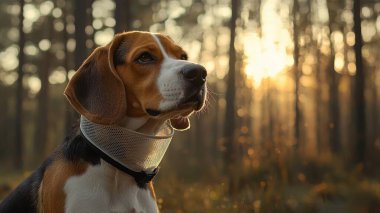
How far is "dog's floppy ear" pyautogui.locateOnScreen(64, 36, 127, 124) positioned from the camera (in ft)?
11.3

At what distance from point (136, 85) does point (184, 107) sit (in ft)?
1.21

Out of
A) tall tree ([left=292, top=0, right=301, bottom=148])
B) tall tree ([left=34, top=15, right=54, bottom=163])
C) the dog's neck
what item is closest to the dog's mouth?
the dog's neck

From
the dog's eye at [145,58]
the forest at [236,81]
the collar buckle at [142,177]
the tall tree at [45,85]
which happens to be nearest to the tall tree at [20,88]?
the forest at [236,81]

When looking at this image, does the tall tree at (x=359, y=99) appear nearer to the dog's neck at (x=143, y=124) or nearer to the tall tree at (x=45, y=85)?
the dog's neck at (x=143, y=124)

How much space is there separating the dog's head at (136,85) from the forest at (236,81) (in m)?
3.03

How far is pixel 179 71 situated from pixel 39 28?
23332 millimetres

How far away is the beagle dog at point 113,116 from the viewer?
3.28 meters

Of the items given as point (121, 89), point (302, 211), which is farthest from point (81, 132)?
point (302, 211)

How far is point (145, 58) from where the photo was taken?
3631mm

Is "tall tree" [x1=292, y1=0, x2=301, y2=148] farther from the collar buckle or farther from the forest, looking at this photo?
the collar buckle

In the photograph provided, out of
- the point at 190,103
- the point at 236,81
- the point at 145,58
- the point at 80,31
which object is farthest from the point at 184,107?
the point at 236,81

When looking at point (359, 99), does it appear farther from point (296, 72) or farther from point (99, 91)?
point (296, 72)

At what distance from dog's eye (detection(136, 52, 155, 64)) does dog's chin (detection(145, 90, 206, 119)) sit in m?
0.35

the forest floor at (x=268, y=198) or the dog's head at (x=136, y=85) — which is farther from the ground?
the dog's head at (x=136, y=85)
